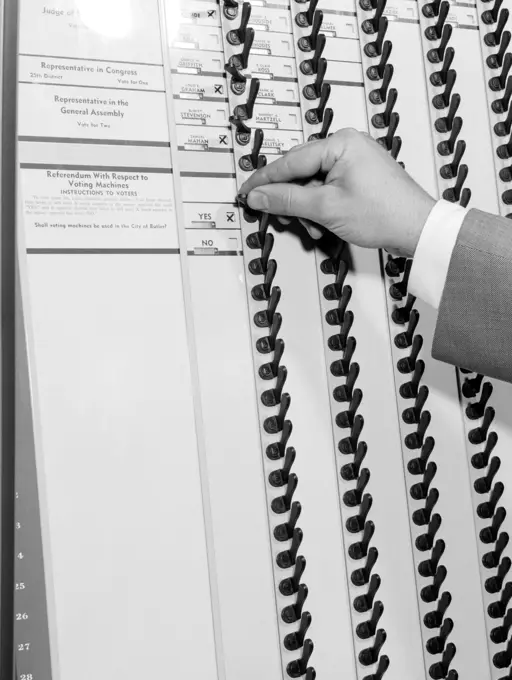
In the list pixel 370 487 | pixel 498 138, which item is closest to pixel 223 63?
pixel 498 138

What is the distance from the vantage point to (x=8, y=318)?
0.67 m

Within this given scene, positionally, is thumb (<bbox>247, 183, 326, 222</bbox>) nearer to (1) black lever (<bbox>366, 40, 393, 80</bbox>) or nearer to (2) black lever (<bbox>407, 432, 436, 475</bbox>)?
(1) black lever (<bbox>366, 40, 393, 80</bbox>)

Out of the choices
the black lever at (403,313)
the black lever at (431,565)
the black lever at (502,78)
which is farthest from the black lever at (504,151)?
the black lever at (431,565)

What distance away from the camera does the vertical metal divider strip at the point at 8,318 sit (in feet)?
2.12

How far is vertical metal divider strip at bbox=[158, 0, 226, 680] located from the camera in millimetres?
1345

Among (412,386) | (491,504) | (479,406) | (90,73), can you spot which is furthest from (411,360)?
(90,73)

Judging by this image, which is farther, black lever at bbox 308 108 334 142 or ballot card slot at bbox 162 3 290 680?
black lever at bbox 308 108 334 142

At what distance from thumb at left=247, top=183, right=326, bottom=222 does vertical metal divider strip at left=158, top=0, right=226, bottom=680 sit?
0.40 ft

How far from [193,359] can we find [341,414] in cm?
26

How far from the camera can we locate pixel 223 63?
147cm

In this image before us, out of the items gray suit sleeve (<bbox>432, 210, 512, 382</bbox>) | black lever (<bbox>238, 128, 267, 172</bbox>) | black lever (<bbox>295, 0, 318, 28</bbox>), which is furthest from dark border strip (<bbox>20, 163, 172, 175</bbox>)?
gray suit sleeve (<bbox>432, 210, 512, 382</bbox>)

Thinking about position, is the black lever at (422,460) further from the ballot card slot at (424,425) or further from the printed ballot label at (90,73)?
the printed ballot label at (90,73)

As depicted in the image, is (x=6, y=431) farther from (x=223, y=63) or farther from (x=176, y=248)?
(x=223, y=63)

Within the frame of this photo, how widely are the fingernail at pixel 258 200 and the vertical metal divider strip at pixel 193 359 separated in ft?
0.37
